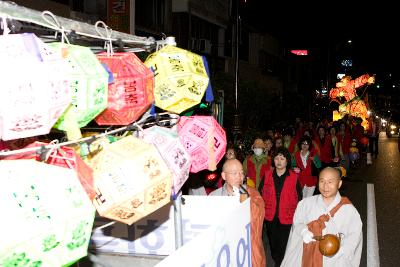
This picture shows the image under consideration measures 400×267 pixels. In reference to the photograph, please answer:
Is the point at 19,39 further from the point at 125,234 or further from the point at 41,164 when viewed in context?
the point at 125,234

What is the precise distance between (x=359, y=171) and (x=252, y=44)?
24.4 m

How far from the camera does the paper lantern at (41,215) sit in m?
1.95

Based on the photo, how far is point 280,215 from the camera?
7.27 metres

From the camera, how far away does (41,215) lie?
2.05 meters

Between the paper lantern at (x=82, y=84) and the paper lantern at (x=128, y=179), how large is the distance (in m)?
0.23

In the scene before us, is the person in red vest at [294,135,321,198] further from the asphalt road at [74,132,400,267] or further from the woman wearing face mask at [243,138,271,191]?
the asphalt road at [74,132,400,267]

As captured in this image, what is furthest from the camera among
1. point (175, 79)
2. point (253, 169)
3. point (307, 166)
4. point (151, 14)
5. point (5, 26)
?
point (151, 14)

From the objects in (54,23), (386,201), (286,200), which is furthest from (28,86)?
(386,201)

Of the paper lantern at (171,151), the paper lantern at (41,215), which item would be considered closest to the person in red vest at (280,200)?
the paper lantern at (171,151)

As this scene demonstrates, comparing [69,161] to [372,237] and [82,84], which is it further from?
[372,237]

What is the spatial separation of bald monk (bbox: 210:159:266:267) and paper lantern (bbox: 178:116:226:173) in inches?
59.9

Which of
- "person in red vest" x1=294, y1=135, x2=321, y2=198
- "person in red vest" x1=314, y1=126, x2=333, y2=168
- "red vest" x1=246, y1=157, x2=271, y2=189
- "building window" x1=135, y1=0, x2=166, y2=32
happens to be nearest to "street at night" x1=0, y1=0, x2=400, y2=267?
"red vest" x1=246, y1=157, x2=271, y2=189

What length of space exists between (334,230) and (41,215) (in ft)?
13.5

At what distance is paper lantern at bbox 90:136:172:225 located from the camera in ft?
8.66
